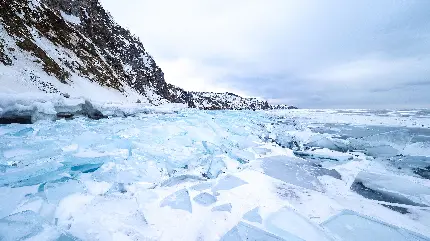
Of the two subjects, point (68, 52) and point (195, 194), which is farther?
point (68, 52)

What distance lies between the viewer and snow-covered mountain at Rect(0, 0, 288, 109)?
1248cm

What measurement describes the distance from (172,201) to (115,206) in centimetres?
53

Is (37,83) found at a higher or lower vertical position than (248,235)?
higher

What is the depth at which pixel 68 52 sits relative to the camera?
20375 mm

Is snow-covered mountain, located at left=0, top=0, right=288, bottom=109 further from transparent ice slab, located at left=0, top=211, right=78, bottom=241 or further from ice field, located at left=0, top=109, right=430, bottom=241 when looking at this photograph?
transparent ice slab, located at left=0, top=211, right=78, bottom=241

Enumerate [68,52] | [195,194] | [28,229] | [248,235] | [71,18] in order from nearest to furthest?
[28,229]
[248,235]
[195,194]
[68,52]
[71,18]

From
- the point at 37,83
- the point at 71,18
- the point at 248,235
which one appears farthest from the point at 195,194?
the point at 71,18

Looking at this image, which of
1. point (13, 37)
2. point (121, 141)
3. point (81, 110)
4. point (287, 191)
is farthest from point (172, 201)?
point (13, 37)

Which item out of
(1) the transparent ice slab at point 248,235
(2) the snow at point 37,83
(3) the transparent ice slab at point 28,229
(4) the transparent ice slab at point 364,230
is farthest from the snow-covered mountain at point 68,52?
(4) the transparent ice slab at point 364,230

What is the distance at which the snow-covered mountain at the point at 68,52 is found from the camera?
12.5 m

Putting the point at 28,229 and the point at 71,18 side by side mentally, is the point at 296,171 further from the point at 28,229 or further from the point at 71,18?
the point at 71,18

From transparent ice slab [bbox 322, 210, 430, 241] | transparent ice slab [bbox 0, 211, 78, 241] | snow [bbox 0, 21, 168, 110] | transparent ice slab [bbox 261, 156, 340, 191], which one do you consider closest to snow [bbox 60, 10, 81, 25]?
snow [bbox 0, 21, 168, 110]

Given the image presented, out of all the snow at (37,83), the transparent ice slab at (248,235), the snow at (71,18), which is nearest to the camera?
the transparent ice slab at (248,235)

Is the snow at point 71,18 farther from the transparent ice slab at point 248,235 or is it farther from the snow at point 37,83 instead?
the transparent ice slab at point 248,235
